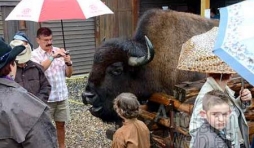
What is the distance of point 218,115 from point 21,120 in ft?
4.63

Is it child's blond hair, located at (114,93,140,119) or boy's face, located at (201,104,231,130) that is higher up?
boy's face, located at (201,104,231,130)

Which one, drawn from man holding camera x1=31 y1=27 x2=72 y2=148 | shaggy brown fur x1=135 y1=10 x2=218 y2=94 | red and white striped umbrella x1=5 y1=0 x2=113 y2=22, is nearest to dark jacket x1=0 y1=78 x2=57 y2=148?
red and white striped umbrella x1=5 y1=0 x2=113 y2=22

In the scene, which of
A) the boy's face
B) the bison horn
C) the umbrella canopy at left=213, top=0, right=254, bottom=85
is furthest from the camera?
the bison horn

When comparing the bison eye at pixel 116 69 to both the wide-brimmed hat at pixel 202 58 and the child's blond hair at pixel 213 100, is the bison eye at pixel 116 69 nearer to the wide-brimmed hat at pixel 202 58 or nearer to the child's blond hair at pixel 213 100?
the wide-brimmed hat at pixel 202 58

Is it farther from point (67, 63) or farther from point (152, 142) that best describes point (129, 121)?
point (67, 63)

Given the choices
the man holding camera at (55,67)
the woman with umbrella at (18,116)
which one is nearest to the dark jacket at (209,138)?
the woman with umbrella at (18,116)

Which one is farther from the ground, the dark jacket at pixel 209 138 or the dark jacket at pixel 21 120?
the dark jacket at pixel 21 120

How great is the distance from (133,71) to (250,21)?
324 cm

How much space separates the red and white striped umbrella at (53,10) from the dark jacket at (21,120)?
2.43 metres

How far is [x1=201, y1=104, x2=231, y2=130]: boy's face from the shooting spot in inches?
112

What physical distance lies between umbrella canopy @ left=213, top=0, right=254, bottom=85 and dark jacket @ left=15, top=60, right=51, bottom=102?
293 centimetres

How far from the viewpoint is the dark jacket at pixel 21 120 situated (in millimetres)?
2740

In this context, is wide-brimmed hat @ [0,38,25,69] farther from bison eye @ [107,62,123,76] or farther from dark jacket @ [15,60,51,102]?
bison eye @ [107,62,123,76]

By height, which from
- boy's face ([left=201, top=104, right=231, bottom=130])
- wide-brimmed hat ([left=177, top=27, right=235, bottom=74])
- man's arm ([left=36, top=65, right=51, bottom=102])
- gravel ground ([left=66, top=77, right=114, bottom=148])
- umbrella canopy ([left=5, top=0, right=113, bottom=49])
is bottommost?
gravel ground ([left=66, top=77, right=114, bottom=148])
